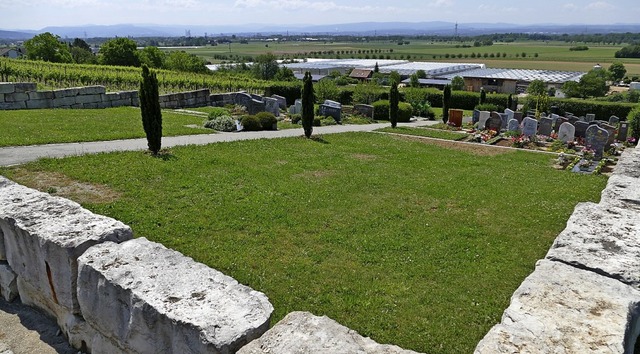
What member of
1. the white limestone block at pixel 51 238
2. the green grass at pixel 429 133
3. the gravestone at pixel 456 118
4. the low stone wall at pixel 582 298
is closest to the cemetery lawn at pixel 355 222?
the low stone wall at pixel 582 298

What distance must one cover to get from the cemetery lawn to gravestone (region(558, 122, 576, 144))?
9.04m

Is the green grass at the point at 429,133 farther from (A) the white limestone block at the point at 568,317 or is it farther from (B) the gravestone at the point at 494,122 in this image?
(A) the white limestone block at the point at 568,317

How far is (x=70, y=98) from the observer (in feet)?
80.2

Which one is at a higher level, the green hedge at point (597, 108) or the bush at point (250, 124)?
the bush at point (250, 124)

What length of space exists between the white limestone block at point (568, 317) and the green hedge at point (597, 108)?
4277 cm

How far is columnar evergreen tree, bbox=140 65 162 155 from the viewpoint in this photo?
14.4 metres

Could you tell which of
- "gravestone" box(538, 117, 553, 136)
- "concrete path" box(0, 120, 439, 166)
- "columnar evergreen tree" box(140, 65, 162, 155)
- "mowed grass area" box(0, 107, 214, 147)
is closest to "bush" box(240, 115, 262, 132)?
"concrete path" box(0, 120, 439, 166)

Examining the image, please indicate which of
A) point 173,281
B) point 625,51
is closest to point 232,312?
point 173,281

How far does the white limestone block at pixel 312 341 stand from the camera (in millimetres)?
4027

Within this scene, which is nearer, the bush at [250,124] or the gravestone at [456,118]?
the bush at [250,124]

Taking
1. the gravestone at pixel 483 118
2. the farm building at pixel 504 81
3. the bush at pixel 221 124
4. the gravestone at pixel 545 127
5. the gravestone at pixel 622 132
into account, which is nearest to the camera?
the bush at pixel 221 124

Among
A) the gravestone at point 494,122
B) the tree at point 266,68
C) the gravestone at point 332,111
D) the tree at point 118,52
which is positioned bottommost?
the gravestone at point 494,122

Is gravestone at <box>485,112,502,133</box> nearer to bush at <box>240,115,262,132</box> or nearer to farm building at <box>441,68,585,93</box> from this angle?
bush at <box>240,115,262,132</box>

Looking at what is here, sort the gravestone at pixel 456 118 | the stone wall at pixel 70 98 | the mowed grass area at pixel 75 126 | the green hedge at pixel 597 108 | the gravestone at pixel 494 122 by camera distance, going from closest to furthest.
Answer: the mowed grass area at pixel 75 126 → the stone wall at pixel 70 98 → the gravestone at pixel 494 122 → the gravestone at pixel 456 118 → the green hedge at pixel 597 108
